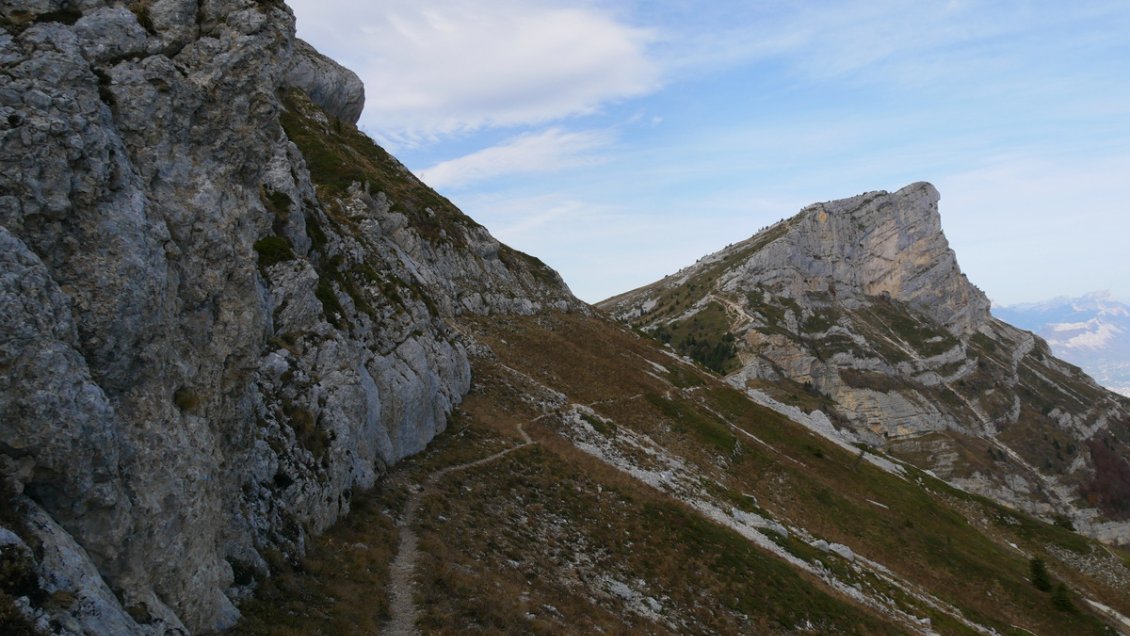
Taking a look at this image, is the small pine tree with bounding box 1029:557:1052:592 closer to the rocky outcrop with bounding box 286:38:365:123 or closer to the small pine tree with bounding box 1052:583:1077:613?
the small pine tree with bounding box 1052:583:1077:613

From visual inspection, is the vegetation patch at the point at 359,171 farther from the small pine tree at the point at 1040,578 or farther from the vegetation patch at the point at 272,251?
the small pine tree at the point at 1040,578

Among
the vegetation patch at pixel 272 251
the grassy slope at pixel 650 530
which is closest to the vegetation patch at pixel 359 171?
the grassy slope at pixel 650 530

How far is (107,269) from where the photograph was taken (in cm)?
1305

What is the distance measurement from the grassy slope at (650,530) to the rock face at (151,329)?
339 cm

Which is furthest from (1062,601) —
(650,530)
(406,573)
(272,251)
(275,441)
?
(272,251)

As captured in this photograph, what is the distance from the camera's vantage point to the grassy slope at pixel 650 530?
965 inches

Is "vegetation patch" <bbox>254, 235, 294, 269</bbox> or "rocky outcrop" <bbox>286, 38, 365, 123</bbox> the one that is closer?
"vegetation patch" <bbox>254, 235, 294, 269</bbox>

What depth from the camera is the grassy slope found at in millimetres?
24516

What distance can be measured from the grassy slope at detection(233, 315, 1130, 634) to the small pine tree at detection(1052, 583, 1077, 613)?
2.19 ft

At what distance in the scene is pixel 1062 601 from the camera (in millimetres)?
62094

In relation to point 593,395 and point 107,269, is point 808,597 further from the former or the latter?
point 107,269

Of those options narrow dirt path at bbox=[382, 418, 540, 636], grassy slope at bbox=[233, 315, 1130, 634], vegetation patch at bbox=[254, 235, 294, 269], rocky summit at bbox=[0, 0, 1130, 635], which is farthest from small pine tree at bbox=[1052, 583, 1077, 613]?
vegetation patch at bbox=[254, 235, 294, 269]

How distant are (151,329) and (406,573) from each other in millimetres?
13017

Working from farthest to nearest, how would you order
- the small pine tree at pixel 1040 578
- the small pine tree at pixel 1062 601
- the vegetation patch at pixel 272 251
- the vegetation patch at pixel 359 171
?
the vegetation patch at pixel 359 171
the small pine tree at pixel 1040 578
the small pine tree at pixel 1062 601
the vegetation patch at pixel 272 251
